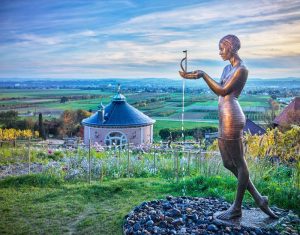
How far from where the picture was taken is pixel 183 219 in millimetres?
4844

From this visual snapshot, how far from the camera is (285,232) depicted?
4523 millimetres

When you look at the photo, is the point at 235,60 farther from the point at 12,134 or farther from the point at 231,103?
the point at 12,134

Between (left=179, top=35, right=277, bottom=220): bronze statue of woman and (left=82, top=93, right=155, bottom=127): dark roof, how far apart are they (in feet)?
54.6

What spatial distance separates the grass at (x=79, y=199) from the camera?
5.41 metres

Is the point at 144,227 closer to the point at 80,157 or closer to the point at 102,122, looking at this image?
the point at 80,157

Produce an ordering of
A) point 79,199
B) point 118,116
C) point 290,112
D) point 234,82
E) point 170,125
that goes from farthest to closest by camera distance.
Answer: point 170,125, point 118,116, point 290,112, point 79,199, point 234,82

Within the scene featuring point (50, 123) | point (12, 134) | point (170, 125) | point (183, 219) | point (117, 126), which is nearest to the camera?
point (183, 219)

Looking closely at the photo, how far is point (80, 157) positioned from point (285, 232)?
6.15 metres

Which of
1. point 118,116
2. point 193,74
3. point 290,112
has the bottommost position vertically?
point 118,116

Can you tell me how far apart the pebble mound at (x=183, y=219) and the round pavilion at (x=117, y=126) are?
1552 cm

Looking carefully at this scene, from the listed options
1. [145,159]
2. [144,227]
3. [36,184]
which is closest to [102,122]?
[145,159]

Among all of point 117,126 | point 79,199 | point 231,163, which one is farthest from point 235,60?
point 117,126

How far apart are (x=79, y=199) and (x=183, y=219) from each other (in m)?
2.58

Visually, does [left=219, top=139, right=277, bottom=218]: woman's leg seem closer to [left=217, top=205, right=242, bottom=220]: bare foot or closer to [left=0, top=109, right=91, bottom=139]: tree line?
[left=217, top=205, right=242, bottom=220]: bare foot
